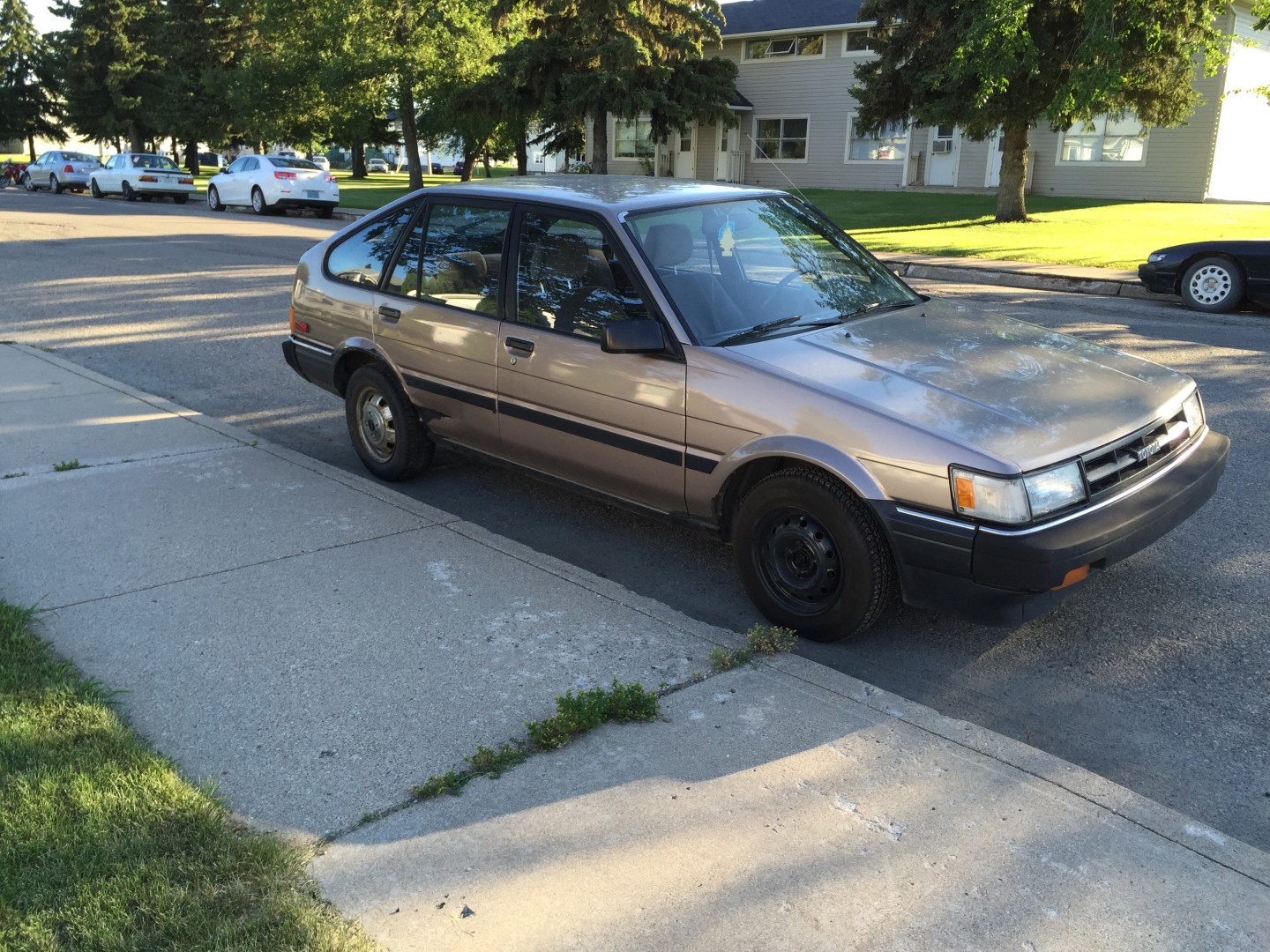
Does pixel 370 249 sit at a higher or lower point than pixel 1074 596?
higher

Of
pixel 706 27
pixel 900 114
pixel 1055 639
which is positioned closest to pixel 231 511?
pixel 1055 639

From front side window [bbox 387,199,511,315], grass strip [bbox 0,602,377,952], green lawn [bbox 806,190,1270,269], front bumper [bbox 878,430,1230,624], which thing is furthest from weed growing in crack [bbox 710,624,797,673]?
green lawn [bbox 806,190,1270,269]

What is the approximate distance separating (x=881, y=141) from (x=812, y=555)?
33436mm

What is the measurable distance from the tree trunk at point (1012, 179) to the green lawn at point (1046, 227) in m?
0.38

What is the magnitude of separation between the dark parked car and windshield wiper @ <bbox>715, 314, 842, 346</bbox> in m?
9.09

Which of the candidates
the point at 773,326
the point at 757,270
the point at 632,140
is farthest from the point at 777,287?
the point at 632,140

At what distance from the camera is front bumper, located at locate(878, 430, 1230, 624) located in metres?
3.50

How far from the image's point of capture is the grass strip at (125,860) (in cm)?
246

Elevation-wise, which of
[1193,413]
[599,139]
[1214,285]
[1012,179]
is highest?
[599,139]

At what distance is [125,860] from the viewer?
2.69 metres

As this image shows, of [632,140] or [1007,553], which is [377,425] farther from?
[632,140]

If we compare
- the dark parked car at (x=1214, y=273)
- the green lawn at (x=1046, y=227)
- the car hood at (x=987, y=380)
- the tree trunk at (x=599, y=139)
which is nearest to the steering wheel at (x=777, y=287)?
the car hood at (x=987, y=380)

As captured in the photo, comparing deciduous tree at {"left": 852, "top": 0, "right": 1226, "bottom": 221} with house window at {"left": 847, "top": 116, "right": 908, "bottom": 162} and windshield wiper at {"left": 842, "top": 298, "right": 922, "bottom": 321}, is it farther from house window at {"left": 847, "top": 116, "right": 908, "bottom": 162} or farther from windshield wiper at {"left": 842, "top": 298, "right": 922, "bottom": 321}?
windshield wiper at {"left": 842, "top": 298, "right": 922, "bottom": 321}

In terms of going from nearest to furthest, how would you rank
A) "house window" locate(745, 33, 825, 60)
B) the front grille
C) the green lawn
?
1. the front grille
2. the green lawn
3. "house window" locate(745, 33, 825, 60)
